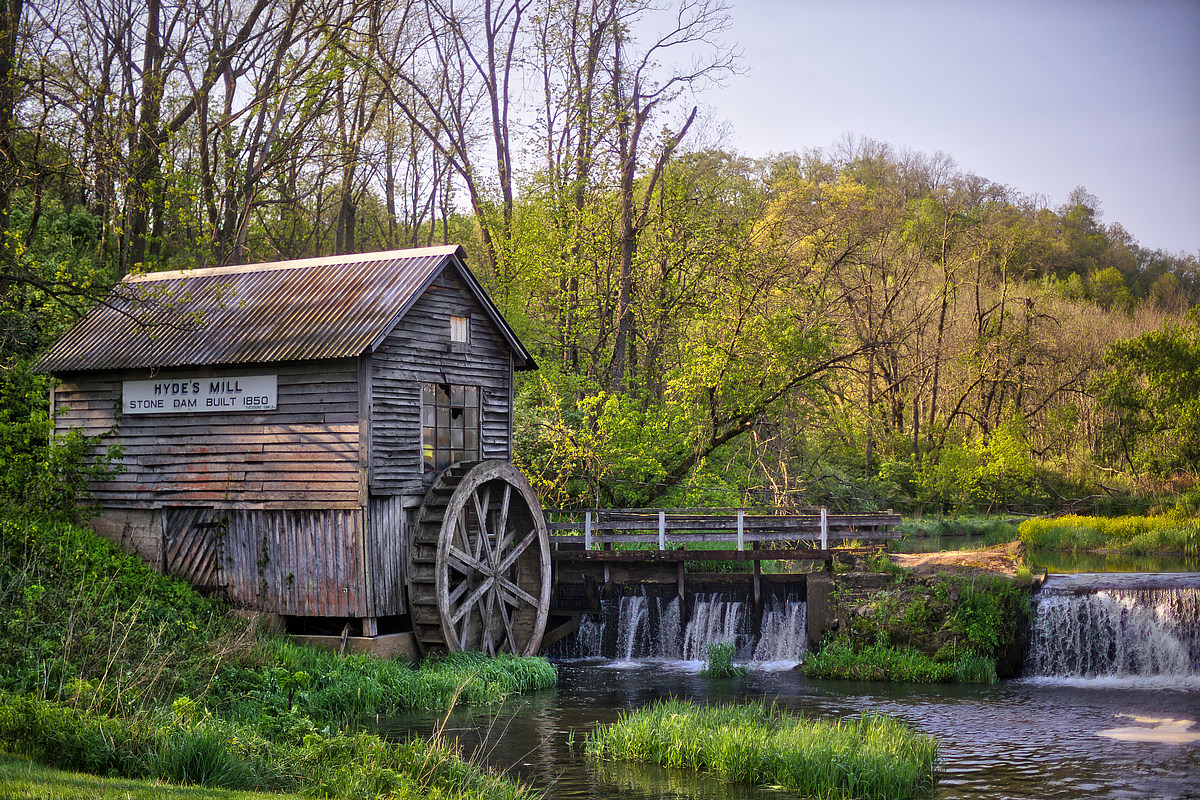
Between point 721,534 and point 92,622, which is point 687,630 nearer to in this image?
point 721,534

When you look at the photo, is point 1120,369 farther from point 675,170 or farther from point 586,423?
point 586,423

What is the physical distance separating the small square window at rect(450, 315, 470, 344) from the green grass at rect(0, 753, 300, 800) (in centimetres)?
1043

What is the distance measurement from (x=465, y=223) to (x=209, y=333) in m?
27.7

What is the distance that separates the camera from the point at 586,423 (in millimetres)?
23094

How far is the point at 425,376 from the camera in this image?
1677 cm

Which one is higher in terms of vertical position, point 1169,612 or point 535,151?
point 535,151

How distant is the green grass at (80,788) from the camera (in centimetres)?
665

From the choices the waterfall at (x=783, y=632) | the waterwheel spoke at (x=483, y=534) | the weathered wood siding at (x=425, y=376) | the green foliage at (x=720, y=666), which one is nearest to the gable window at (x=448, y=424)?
the weathered wood siding at (x=425, y=376)

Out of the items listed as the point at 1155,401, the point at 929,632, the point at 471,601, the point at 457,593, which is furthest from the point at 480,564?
the point at 1155,401

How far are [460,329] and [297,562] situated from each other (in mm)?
4650

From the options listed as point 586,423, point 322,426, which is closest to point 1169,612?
point 586,423

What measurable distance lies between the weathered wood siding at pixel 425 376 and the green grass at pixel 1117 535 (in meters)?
19.6

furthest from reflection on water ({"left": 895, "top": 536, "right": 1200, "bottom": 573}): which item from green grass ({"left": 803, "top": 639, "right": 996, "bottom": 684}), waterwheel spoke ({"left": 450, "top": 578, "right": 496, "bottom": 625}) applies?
waterwheel spoke ({"left": 450, "top": 578, "right": 496, "bottom": 625})

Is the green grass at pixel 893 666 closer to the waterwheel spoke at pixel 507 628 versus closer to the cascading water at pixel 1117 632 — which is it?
the cascading water at pixel 1117 632
